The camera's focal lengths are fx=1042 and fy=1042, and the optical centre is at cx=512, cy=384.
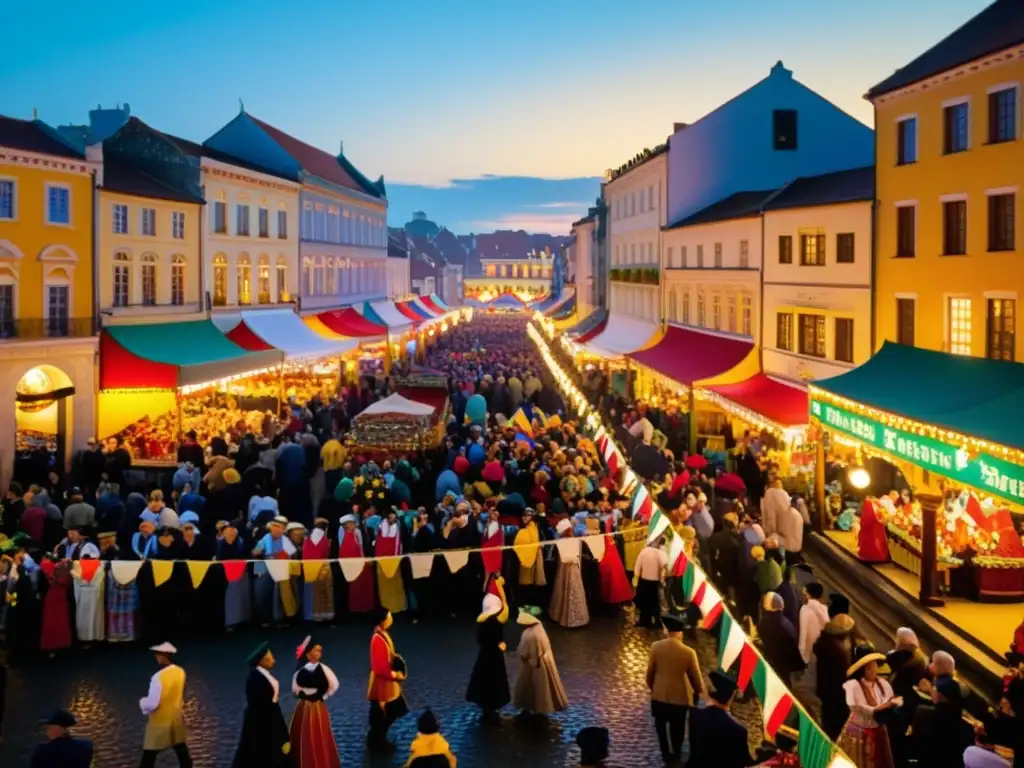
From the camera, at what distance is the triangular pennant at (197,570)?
14.2 metres

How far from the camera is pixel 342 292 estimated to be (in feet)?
183

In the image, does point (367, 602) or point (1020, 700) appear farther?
point (367, 602)

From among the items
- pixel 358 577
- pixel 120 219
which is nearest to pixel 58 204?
pixel 120 219

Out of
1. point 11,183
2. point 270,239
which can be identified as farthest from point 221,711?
point 270,239

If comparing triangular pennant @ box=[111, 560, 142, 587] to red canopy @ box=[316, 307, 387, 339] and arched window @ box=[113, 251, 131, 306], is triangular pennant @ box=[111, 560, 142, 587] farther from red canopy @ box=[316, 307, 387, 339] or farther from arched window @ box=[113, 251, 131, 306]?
red canopy @ box=[316, 307, 387, 339]

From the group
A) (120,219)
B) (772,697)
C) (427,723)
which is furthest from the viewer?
(120,219)

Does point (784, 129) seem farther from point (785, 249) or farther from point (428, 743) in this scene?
Result: point (428, 743)

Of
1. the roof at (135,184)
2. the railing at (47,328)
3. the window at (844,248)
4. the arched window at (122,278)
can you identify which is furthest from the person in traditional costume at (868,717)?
the arched window at (122,278)

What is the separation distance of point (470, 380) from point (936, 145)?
69.5 ft

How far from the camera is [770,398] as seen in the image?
23.3m

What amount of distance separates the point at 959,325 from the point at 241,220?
28.5 meters

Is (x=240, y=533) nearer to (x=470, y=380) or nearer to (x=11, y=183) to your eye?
(x=11, y=183)

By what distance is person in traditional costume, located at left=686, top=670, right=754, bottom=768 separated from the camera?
8.52 m

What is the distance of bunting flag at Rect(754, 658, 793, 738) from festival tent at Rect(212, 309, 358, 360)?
24699 millimetres
